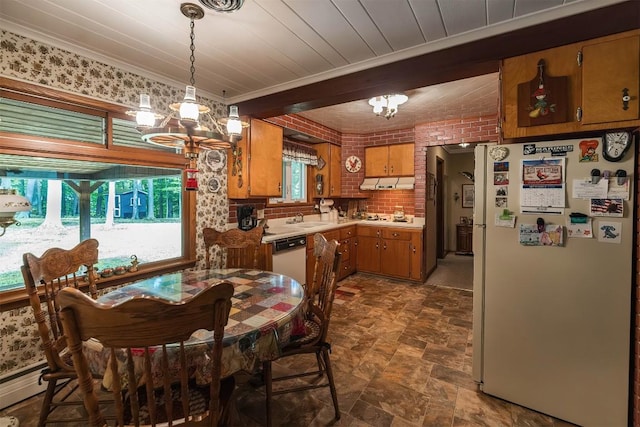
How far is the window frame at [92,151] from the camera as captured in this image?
184 cm

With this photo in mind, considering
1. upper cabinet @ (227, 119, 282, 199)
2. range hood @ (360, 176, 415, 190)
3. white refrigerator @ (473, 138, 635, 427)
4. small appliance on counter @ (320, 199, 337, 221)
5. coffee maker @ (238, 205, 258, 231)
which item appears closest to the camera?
white refrigerator @ (473, 138, 635, 427)

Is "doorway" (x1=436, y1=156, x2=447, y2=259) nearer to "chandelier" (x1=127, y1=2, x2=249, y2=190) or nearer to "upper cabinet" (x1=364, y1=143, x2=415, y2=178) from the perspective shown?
"upper cabinet" (x1=364, y1=143, x2=415, y2=178)

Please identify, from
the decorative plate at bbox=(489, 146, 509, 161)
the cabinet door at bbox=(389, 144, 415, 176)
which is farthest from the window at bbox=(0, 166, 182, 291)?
the cabinet door at bbox=(389, 144, 415, 176)

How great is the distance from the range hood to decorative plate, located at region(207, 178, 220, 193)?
8.48ft

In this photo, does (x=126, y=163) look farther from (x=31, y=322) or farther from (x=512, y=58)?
(x=512, y=58)

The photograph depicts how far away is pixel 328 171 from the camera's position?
185 inches

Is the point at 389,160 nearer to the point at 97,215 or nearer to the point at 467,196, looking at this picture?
the point at 467,196

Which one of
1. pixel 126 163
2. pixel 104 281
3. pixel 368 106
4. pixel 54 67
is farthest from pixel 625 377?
pixel 54 67

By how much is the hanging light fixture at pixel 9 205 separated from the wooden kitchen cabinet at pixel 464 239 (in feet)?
22.8

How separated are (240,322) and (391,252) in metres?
3.46

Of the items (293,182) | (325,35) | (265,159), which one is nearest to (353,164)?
(293,182)

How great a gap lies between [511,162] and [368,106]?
2.03 meters

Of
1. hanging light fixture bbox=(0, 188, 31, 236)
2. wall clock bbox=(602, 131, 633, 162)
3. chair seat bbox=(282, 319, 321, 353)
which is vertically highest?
wall clock bbox=(602, 131, 633, 162)

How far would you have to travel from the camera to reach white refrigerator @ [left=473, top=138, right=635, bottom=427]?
1527 mm
